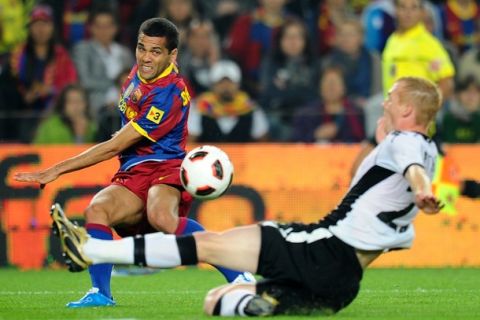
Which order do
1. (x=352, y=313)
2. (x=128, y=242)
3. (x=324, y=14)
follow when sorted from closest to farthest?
1. (x=128, y=242)
2. (x=352, y=313)
3. (x=324, y=14)

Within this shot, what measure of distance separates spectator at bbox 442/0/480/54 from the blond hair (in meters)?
9.71

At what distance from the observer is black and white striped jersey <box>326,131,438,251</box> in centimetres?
664

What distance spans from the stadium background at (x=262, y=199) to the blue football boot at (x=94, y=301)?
4324 mm

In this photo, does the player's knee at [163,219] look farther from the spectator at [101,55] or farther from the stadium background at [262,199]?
the spectator at [101,55]

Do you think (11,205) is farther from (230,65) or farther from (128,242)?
(128,242)

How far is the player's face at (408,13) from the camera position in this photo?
1223 cm

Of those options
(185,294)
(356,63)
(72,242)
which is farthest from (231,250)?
(356,63)

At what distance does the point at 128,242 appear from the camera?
6.56 m

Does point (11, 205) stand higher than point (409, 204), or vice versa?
point (409, 204)

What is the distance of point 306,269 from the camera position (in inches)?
261

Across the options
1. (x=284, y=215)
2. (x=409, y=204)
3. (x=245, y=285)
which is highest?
(x=409, y=204)

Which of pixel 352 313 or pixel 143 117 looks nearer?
pixel 352 313

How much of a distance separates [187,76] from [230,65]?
0.58 meters

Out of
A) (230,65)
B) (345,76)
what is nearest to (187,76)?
(230,65)
